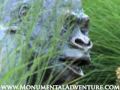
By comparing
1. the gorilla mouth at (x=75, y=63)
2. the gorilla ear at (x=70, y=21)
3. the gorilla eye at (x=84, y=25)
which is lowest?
the gorilla mouth at (x=75, y=63)

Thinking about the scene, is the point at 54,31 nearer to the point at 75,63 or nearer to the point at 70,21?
the point at 70,21

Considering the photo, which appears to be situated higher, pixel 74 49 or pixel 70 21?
pixel 70 21

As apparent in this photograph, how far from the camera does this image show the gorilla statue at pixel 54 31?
77.3 inches

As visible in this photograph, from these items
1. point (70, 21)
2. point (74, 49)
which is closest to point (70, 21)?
point (70, 21)

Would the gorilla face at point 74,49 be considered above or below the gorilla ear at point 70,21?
below

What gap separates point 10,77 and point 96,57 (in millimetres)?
1843

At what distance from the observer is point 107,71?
3.64 meters

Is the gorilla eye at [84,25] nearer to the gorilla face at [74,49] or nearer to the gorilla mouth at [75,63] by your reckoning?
the gorilla face at [74,49]

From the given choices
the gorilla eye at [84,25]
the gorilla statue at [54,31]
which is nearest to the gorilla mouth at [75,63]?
the gorilla statue at [54,31]

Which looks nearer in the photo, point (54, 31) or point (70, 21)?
point (54, 31)

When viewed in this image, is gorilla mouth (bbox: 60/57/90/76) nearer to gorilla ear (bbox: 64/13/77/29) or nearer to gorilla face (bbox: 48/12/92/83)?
gorilla face (bbox: 48/12/92/83)

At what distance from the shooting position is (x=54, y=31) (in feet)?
6.51

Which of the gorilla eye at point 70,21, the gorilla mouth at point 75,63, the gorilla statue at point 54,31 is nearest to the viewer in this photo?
the gorilla statue at point 54,31

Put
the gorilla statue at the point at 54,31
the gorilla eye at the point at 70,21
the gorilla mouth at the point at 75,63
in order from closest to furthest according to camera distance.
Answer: the gorilla statue at the point at 54,31, the gorilla eye at the point at 70,21, the gorilla mouth at the point at 75,63
